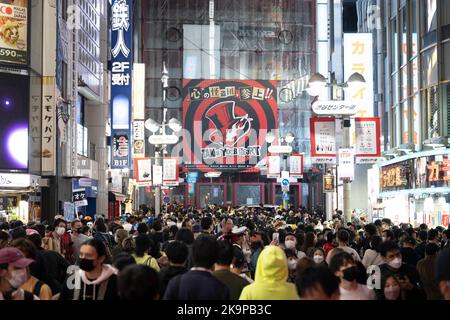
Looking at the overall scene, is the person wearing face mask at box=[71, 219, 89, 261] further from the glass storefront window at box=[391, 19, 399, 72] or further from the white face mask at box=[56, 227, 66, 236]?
the glass storefront window at box=[391, 19, 399, 72]

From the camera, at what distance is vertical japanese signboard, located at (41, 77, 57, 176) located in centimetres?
2862

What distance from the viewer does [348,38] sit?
38312mm

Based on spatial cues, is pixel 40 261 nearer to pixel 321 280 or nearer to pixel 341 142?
pixel 321 280

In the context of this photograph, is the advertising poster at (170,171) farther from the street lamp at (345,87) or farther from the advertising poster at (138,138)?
the street lamp at (345,87)

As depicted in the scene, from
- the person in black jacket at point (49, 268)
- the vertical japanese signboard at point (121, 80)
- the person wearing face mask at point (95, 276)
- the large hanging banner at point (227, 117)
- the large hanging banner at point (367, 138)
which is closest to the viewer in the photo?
the person wearing face mask at point (95, 276)

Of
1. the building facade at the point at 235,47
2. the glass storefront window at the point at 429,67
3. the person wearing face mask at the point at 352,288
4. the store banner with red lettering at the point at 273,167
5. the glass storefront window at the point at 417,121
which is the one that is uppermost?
the building facade at the point at 235,47

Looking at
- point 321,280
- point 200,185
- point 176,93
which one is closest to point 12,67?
point 321,280

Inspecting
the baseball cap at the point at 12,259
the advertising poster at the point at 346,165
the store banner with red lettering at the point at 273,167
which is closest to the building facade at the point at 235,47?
the store banner with red lettering at the point at 273,167

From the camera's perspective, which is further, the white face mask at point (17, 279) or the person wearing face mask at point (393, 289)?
the person wearing face mask at point (393, 289)

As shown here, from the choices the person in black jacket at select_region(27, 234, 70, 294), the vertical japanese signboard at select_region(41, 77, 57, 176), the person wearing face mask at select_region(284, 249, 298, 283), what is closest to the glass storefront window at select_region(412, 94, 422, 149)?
the vertical japanese signboard at select_region(41, 77, 57, 176)

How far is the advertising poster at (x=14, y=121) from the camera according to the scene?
2852 cm

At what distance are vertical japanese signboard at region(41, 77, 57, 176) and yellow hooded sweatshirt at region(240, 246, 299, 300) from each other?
22.9 meters

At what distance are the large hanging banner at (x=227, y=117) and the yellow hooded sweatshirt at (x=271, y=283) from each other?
56.8m
